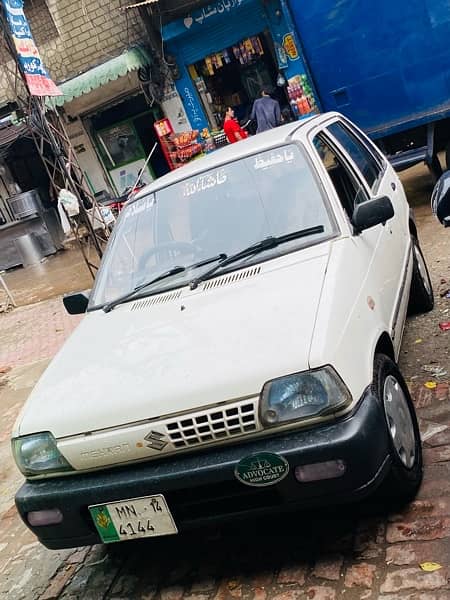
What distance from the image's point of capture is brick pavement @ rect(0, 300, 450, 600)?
8.08 feet

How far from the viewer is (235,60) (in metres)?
14.2

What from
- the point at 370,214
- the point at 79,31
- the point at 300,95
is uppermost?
the point at 79,31

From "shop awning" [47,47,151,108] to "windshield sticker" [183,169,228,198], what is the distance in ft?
34.8

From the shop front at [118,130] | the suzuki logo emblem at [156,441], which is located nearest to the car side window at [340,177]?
the suzuki logo emblem at [156,441]

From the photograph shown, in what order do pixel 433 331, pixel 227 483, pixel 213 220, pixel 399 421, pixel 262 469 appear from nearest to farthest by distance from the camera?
pixel 262 469 < pixel 227 483 < pixel 399 421 < pixel 213 220 < pixel 433 331

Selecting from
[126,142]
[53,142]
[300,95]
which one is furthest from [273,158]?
[126,142]

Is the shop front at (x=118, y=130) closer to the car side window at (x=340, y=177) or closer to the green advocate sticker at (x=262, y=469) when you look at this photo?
the car side window at (x=340, y=177)

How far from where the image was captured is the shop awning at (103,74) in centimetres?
1334

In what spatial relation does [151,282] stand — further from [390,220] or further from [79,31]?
[79,31]

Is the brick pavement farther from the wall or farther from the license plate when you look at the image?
the wall

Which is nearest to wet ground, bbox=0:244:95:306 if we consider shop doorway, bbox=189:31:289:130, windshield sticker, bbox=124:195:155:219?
shop doorway, bbox=189:31:289:130

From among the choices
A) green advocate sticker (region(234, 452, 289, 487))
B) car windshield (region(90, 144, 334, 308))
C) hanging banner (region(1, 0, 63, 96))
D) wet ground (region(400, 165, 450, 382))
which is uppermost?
hanging banner (region(1, 0, 63, 96))

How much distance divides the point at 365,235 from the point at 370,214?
0.21 meters

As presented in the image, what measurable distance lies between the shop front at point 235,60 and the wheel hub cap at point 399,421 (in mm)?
10437
